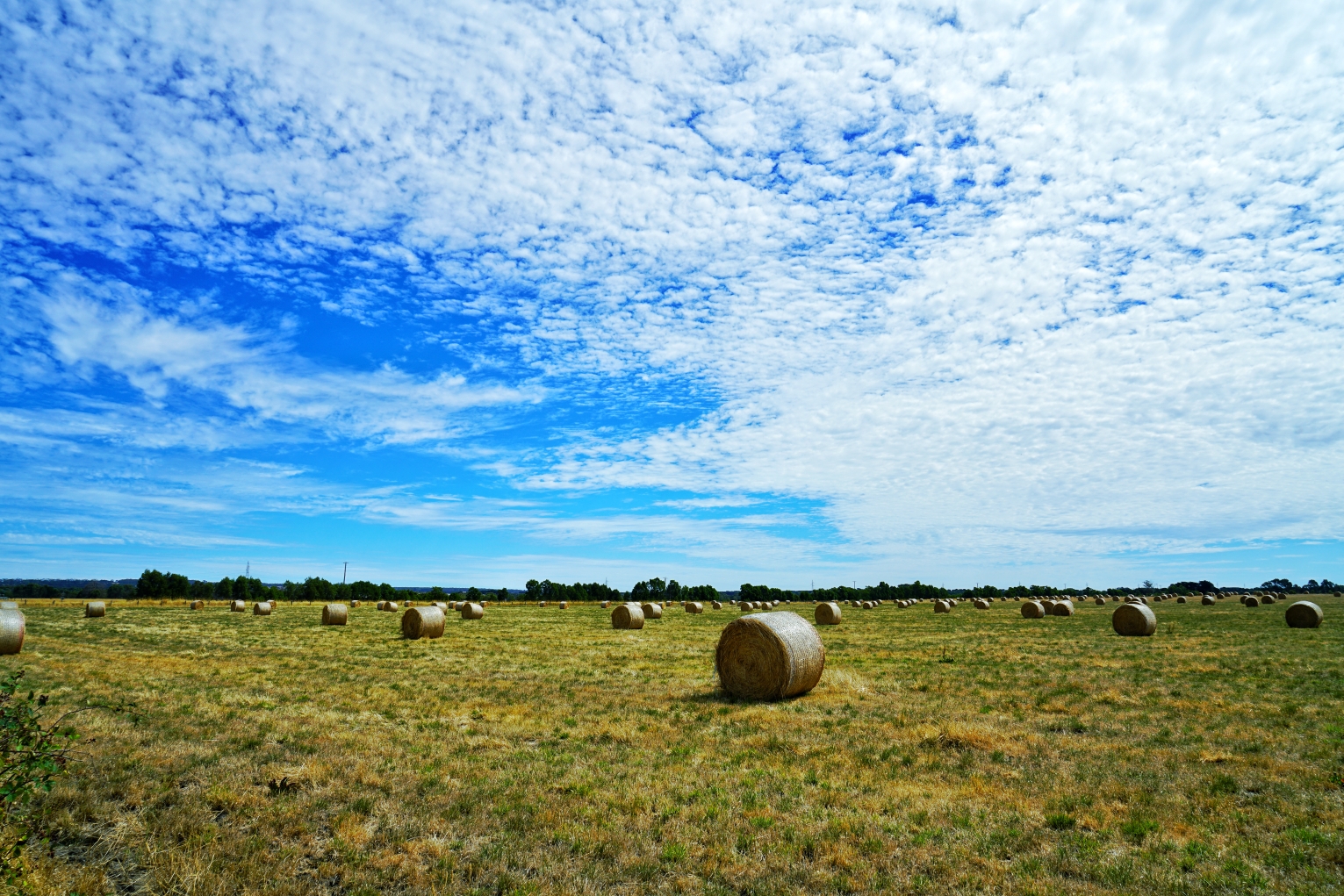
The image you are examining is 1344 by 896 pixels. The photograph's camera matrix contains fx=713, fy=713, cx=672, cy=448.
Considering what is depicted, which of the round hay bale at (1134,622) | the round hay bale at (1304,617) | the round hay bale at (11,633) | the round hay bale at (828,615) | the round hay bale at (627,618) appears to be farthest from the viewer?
the round hay bale at (828,615)

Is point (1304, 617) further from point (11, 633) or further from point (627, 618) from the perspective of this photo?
point (11, 633)

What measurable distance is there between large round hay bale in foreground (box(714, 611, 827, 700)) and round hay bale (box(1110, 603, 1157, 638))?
24.5 m

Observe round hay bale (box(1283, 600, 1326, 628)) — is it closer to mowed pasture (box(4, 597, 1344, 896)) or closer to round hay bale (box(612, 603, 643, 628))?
mowed pasture (box(4, 597, 1344, 896))

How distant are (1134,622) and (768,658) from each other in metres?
26.3

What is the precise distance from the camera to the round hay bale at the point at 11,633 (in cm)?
2425

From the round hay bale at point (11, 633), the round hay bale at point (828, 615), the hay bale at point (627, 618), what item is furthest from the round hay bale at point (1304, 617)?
the round hay bale at point (11, 633)

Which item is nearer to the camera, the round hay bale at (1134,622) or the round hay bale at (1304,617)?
the round hay bale at (1134,622)

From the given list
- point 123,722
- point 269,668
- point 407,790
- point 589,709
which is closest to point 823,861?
point 407,790

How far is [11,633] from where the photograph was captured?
24.4 m

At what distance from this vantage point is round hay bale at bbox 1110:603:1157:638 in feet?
110

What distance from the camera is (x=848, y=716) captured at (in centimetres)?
1421

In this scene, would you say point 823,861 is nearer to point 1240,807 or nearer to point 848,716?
point 1240,807

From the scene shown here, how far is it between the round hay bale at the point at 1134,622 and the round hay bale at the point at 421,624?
32.5 meters

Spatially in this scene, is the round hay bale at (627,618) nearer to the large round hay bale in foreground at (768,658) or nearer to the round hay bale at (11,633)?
the large round hay bale in foreground at (768,658)
